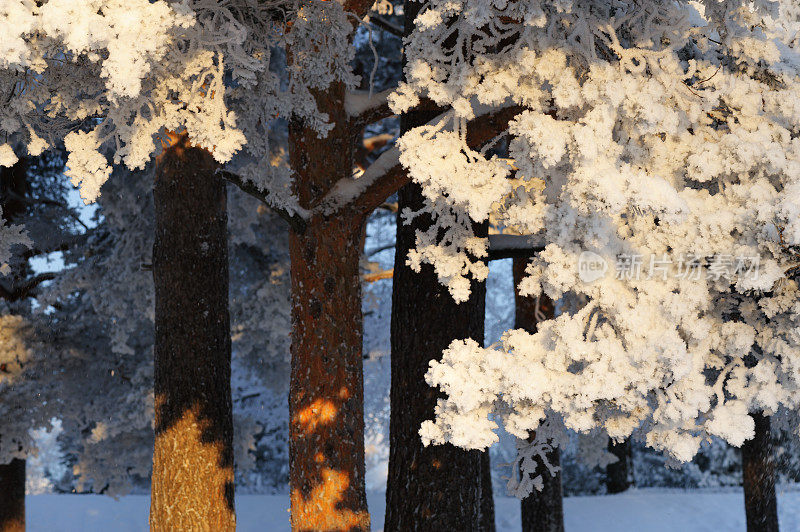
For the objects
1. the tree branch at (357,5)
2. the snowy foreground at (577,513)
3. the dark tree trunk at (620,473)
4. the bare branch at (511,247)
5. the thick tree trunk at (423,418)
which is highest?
the tree branch at (357,5)

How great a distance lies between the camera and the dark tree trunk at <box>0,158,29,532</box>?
1242 centimetres

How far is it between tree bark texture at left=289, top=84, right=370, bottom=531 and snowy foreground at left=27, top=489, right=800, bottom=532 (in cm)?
824

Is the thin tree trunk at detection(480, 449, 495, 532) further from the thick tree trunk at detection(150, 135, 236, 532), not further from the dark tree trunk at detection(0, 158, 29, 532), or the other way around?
the dark tree trunk at detection(0, 158, 29, 532)

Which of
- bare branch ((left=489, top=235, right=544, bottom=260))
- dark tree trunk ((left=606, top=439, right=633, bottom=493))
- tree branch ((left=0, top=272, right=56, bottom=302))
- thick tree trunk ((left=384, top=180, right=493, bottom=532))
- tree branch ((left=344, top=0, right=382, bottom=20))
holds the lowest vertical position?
dark tree trunk ((left=606, top=439, right=633, bottom=493))

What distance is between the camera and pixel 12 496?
12.6m

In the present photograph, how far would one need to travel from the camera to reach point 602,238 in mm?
4738

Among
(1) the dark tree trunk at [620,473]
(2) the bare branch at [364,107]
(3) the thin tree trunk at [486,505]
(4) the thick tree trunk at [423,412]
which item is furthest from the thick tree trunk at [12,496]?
(1) the dark tree trunk at [620,473]

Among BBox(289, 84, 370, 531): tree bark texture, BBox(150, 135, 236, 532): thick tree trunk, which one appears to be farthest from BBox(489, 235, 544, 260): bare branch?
BBox(150, 135, 236, 532): thick tree trunk

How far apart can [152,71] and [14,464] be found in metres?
9.65

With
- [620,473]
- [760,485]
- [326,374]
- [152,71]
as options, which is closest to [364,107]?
[326,374]

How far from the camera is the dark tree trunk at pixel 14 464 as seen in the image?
12.4 metres

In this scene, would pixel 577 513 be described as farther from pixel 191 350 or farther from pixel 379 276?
pixel 191 350

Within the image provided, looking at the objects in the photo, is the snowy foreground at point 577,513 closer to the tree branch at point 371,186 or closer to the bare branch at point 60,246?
the bare branch at point 60,246

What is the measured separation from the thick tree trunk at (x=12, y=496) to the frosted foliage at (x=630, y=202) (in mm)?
9972
